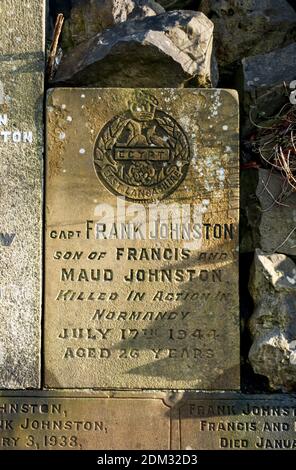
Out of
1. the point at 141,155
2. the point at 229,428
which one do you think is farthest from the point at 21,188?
the point at 229,428

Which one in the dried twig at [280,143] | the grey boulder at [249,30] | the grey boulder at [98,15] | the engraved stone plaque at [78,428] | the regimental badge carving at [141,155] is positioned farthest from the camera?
the grey boulder at [249,30]

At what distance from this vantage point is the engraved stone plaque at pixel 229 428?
14.8 ft

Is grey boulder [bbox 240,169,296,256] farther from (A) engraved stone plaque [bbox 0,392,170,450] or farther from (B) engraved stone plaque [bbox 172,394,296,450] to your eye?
(A) engraved stone plaque [bbox 0,392,170,450]

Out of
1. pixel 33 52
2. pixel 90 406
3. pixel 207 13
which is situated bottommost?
pixel 90 406

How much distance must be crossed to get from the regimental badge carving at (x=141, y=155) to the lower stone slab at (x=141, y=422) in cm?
109

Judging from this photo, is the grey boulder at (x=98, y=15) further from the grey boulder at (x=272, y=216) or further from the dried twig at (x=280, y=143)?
the grey boulder at (x=272, y=216)

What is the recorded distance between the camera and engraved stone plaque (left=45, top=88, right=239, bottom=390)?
457cm

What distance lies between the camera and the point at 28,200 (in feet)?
15.2

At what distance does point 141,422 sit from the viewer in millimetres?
4500

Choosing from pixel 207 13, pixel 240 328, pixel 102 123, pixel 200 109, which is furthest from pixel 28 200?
pixel 207 13

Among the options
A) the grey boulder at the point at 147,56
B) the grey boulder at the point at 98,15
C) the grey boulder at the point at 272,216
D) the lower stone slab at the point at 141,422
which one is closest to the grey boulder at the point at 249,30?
the grey boulder at the point at 98,15

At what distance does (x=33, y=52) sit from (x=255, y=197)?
1.45m

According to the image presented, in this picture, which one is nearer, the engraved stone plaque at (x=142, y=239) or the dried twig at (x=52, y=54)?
the engraved stone plaque at (x=142, y=239)

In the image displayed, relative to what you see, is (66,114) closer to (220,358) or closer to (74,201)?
(74,201)
